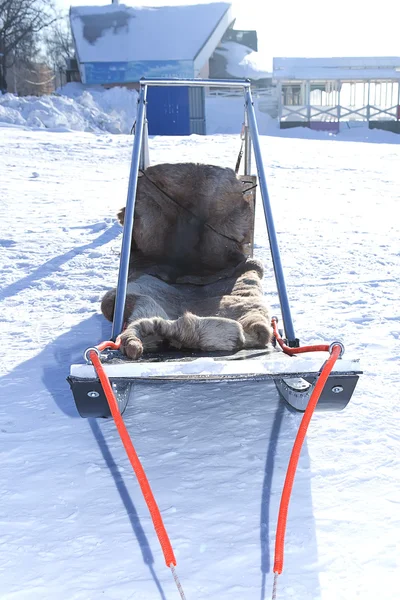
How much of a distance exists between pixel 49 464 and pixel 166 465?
0.45 m

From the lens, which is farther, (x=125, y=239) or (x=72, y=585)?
(x=125, y=239)

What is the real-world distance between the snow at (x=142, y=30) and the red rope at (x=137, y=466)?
28.4 metres

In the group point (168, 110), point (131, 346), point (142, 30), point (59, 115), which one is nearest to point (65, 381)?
point (131, 346)

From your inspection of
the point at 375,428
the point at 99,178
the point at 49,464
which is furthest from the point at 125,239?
the point at 99,178

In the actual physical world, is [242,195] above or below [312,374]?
above

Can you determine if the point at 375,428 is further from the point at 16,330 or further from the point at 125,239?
the point at 16,330

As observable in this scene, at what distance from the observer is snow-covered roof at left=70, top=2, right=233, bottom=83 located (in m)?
28.2

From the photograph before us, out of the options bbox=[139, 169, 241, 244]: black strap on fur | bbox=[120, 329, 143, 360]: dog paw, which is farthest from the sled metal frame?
bbox=[139, 169, 241, 244]: black strap on fur

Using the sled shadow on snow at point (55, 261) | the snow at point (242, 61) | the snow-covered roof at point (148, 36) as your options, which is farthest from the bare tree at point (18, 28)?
the sled shadow on snow at point (55, 261)

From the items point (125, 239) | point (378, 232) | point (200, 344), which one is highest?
A: point (125, 239)

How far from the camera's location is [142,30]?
95.9 ft

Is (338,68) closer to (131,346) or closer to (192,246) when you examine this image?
(192,246)

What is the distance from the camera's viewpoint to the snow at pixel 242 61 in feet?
102

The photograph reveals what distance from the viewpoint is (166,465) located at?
227cm
